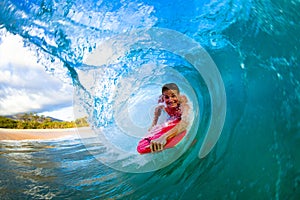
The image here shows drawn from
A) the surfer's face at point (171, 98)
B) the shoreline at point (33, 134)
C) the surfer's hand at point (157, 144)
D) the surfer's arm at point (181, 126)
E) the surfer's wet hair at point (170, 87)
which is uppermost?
the surfer's wet hair at point (170, 87)

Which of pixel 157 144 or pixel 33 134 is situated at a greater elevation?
pixel 33 134

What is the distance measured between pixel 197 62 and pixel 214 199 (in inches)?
69.1

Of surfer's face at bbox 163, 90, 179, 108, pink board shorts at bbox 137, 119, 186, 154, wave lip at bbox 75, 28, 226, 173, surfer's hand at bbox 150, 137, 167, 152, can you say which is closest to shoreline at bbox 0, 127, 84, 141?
wave lip at bbox 75, 28, 226, 173

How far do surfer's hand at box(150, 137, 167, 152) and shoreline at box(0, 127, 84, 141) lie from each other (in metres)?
1.23

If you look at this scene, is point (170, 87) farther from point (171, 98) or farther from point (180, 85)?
point (171, 98)

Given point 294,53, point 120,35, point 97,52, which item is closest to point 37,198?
point 97,52

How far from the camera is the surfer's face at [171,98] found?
410cm

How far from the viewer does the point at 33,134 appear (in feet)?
15.4

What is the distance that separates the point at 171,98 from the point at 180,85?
554 mm

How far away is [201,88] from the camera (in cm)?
418

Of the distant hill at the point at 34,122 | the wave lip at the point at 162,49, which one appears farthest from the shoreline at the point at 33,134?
the wave lip at the point at 162,49

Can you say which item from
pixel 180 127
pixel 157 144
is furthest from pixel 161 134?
pixel 180 127

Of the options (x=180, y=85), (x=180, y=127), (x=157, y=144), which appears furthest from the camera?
(x=180, y=85)

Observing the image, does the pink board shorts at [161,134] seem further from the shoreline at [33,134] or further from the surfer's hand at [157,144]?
the shoreline at [33,134]
